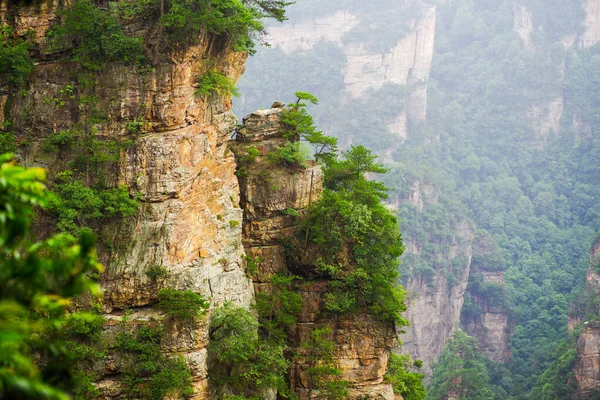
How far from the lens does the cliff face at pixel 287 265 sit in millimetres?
24953

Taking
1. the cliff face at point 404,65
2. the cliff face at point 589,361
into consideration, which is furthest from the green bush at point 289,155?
the cliff face at point 404,65

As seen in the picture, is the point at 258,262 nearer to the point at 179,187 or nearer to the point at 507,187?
the point at 179,187

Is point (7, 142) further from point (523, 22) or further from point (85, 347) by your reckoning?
point (523, 22)

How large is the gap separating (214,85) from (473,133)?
98008 mm

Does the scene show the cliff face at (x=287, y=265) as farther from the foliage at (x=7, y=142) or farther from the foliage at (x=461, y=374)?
the foliage at (x=461, y=374)

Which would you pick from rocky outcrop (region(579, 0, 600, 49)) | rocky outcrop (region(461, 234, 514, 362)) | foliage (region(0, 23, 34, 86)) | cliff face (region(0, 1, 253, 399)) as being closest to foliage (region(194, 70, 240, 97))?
cliff face (region(0, 1, 253, 399))

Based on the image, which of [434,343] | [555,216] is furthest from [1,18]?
[555,216]

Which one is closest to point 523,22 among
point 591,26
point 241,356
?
point 591,26

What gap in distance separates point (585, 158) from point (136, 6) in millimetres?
93335

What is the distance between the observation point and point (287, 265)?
2586 cm

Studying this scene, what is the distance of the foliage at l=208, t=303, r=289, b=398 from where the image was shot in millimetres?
21547

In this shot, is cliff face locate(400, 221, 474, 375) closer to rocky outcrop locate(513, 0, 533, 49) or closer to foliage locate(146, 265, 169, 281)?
rocky outcrop locate(513, 0, 533, 49)

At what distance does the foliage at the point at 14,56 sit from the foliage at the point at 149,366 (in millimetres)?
7865

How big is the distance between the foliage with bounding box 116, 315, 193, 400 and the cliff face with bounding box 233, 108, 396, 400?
5780 millimetres
